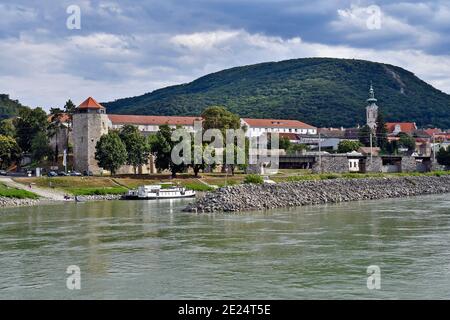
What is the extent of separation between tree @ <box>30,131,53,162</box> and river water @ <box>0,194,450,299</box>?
1859 inches

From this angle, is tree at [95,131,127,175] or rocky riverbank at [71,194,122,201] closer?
rocky riverbank at [71,194,122,201]

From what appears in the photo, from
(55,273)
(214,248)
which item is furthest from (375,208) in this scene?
(55,273)

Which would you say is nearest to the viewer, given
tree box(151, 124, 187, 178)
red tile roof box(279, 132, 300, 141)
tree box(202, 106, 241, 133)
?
tree box(151, 124, 187, 178)

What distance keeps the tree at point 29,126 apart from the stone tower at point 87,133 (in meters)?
10.5

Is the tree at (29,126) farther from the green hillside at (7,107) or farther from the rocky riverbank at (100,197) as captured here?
the green hillside at (7,107)

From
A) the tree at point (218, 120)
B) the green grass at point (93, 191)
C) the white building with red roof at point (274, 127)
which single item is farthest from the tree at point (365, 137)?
the green grass at point (93, 191)

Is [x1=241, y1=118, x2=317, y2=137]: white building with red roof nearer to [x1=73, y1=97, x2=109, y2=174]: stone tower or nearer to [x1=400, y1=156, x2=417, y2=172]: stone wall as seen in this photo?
[x1=400, y1=156, x2=417, y2=172]: stone wall

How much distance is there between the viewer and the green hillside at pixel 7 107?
596ft

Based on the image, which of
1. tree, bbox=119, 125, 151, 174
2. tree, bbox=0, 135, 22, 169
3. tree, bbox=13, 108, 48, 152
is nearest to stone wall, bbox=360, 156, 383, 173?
tree, bbox=119, 125, 151, 174

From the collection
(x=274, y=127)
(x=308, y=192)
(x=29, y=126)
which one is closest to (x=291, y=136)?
(x=274, y=127)

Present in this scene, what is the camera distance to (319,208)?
179ft

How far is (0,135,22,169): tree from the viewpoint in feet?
302

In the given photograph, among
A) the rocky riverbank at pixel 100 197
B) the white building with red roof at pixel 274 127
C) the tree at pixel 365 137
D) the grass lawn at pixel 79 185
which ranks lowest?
the rocky riverbank at pixel 100 197

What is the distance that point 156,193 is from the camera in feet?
234
